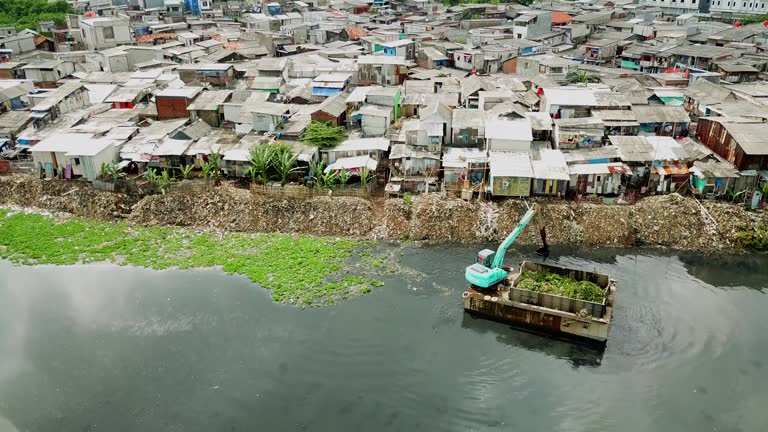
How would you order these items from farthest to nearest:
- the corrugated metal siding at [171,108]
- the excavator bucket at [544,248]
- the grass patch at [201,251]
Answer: the corrugated metal siding at [171,108], the excavator bucket at [544,248], the grass patch at [201,251]

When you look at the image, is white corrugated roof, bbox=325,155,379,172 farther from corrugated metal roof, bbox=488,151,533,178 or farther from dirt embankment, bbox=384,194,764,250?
corrugated metal roof, bbox=488,151,533,178

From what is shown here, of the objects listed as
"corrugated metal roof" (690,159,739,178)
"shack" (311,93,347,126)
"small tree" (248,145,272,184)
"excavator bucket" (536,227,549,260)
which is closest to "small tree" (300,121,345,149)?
"shack" (311,93,347,126)

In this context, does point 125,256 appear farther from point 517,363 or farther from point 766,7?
point 766,7

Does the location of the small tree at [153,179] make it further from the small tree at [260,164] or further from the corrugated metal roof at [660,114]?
the corrugated metal roof at [660,114]

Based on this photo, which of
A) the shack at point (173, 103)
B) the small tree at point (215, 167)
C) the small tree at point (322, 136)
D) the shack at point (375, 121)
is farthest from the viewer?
the shack at point (173, 103)

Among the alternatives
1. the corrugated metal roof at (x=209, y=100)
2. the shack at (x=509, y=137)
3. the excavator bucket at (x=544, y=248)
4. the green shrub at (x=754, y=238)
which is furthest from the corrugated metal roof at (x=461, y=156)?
the corrugated metal roof at (x=209, y=100)

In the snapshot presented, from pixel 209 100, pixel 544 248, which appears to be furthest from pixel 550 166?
pixel 209 100

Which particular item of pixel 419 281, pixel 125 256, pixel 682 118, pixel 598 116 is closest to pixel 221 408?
pixel 419 281

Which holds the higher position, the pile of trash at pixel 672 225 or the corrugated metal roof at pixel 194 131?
the corrugated metal roof at pixel 194 131
